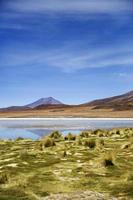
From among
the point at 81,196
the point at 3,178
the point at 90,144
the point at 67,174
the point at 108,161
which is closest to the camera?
the point at 81,196

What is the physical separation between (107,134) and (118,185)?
11661 millimetres

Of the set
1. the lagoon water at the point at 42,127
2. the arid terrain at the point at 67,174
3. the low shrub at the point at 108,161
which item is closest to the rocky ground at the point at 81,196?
the arid terrain at the point at 67,174

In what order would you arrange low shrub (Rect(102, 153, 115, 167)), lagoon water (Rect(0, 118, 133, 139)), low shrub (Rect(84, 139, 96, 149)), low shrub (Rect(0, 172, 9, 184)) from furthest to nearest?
lagoon water (Rect(0, 118, 133, 139)) < low shrub (Rect(84, 139, 96, 149)) < low shrub (Rect(102, 153, 115, 167)) < low shrub (Rect(0, 172, 9, 184))

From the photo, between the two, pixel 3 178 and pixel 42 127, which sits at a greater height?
pixel 42 127

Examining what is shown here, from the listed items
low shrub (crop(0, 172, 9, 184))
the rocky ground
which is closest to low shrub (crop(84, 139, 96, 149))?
low shrub (crop(0, 172, 9, 184))

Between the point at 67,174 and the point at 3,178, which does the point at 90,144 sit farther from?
the point at 3,178

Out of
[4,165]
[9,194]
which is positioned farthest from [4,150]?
[9,194]

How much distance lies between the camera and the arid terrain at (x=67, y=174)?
850 centimetres

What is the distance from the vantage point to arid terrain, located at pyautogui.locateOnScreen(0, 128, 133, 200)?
8500 mm

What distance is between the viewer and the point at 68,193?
8523 millimetres

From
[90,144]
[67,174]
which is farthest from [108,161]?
[90,144]

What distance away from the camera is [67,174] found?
10.2m

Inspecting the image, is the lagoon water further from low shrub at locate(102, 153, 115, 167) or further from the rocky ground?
the rocky ground

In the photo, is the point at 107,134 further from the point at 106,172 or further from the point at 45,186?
the point at 45,186
